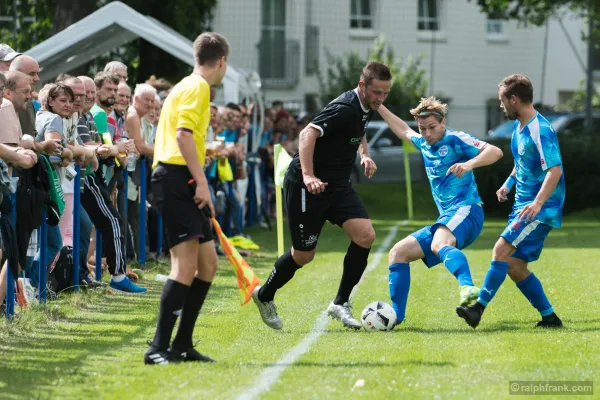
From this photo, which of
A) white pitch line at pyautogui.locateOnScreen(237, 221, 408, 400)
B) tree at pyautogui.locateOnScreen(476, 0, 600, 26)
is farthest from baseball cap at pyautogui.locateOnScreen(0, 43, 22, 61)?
tree at pyautogui.locateOnScreen(476, 0, 600, 26)

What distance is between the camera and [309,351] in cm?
800

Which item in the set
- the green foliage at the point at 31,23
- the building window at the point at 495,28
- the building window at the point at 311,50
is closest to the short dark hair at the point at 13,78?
the green foliage at the point at 31,23

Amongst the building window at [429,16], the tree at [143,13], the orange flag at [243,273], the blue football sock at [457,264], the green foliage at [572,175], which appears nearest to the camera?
the orange flag at [243,273]

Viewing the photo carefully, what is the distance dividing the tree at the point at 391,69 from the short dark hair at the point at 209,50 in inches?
1265

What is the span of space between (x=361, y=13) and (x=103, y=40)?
24194mm

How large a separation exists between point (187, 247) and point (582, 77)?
4561cm

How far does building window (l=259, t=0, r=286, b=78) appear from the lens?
40.2 metres

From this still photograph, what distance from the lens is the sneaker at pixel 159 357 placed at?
23.9 ft

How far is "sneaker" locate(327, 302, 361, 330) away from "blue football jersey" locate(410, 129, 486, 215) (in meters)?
1.13

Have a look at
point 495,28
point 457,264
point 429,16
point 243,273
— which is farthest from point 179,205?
point 495,28

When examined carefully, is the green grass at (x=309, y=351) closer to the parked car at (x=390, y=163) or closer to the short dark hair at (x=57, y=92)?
the short dark hair at (x=57, y=92)

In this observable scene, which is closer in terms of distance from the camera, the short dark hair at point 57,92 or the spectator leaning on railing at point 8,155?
the spectator leaning on railing at point 8,155

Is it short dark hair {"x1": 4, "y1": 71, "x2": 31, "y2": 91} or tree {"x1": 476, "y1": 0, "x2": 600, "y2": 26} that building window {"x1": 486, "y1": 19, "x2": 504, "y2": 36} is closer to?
tree {"x1": 476, "y1": 0, "x2": 600, "y2": 26}

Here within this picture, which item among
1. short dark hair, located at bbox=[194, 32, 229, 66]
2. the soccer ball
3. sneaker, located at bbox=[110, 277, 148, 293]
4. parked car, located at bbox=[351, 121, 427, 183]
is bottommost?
parked car, located at bbox=[351, 121, 427, 183]
